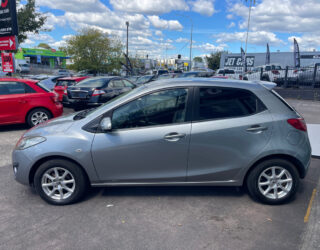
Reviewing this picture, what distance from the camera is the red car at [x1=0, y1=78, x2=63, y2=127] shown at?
779 centimetres

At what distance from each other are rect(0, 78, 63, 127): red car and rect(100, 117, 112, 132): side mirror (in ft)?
17.9

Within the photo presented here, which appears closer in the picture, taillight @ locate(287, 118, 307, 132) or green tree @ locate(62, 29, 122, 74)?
Result: taillight @ locate(287, 118, 307, 132)

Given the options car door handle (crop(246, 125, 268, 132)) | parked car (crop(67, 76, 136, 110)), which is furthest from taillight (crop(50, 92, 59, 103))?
car door handle (crop(246, 125, 268, 132))

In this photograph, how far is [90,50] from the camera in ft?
106

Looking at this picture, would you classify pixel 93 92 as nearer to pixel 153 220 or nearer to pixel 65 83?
pixel 65 83

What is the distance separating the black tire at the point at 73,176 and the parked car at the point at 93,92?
23.0ft

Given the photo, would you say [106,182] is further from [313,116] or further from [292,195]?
[313,116]

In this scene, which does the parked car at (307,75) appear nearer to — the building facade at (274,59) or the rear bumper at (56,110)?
the rear bumper at (56,110)

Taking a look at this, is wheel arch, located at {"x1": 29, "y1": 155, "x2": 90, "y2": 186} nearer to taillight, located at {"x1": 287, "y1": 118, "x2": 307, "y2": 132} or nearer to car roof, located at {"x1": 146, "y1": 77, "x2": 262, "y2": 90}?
car roof, located at {"x1": 146, "y1": 77, "x2": 262, "y2": 90}

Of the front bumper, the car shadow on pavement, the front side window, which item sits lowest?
the car shadow on pavement

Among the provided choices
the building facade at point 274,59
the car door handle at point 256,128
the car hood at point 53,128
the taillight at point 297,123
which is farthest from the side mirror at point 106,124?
the building facade at point 274,59

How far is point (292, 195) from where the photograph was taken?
3.74m

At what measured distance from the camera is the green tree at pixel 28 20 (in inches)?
663

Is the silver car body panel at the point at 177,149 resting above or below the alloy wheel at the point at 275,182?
above
